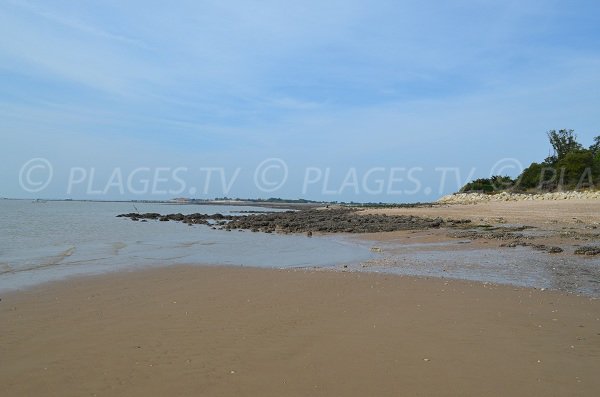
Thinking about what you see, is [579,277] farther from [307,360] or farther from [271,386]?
[271,386]

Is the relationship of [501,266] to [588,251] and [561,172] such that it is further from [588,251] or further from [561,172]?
[561,172]

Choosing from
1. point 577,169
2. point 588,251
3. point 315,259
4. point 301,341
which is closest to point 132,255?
point 315,259

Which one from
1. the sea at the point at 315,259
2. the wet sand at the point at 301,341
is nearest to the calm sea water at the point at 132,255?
the sea at the point at 315,259

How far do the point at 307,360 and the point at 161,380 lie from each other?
1.57 m

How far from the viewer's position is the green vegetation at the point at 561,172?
52250mm

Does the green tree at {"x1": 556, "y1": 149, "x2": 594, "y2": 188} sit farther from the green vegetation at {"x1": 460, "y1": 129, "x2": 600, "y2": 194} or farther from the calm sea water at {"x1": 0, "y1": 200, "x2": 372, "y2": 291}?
the calm sea water at {"x1": 0, "y1": 200, "x2": 372, "y2": 291}

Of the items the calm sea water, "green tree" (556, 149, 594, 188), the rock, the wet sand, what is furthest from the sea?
"green tree" (556, 149, 594, 188)

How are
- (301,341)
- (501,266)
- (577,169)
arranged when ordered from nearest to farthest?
(301,341) < (501,266) < (577,169)

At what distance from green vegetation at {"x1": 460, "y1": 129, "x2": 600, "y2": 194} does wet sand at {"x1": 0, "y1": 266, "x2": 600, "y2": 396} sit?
49760 mm

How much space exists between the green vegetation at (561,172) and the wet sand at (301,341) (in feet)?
163

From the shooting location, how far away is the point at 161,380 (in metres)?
4.62

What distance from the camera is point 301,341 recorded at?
580cm

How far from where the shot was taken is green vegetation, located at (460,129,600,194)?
52250mm

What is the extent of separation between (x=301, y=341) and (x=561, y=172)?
194 ft
